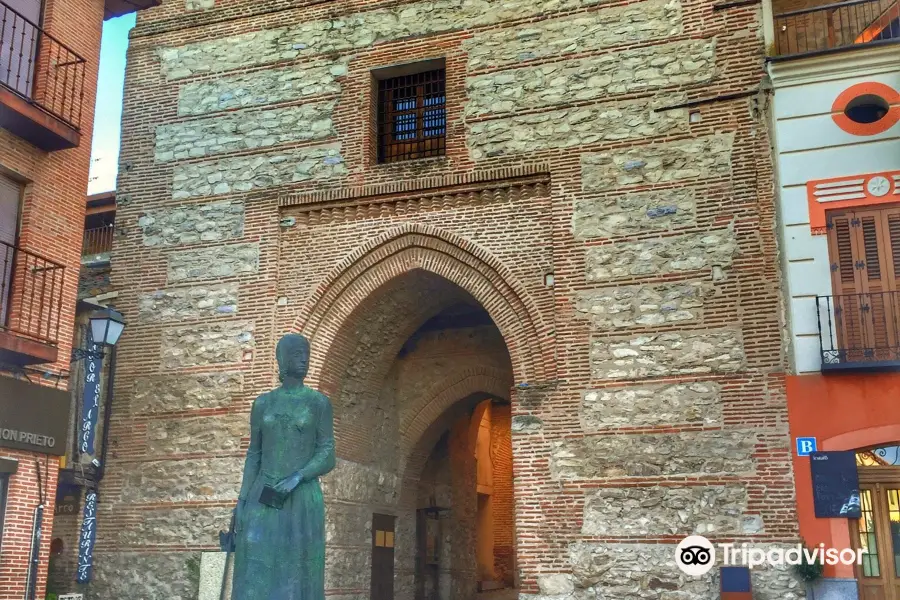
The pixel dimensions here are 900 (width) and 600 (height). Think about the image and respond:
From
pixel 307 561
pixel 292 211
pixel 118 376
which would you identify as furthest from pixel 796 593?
pixel 118 376

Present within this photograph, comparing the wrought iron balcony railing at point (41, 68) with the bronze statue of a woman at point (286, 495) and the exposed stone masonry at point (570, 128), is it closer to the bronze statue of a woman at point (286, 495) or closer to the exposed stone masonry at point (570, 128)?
the exposed stone masonry at point (570, 128)

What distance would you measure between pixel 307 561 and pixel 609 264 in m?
5.95

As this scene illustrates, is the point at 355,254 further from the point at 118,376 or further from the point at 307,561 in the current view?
the point at 307,561

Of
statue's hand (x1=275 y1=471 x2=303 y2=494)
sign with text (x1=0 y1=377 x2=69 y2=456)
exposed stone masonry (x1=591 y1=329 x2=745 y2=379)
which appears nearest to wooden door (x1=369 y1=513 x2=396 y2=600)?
exposed stone masonry (x1=591 y1=329 x2=745 y2=379)

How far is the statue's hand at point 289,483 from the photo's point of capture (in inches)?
265

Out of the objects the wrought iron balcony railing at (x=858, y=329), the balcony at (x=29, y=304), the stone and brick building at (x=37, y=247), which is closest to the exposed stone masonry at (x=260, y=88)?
the stone and brick building at (x=37, y=247)

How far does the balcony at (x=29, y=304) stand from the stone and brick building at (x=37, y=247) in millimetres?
14

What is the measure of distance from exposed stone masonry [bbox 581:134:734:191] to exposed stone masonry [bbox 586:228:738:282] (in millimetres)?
740

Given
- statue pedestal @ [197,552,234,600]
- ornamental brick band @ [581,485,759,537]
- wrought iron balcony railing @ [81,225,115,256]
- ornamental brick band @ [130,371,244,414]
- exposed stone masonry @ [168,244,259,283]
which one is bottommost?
statue pedestal @ [197,552,234,600]

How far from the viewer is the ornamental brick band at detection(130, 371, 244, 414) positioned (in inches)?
492

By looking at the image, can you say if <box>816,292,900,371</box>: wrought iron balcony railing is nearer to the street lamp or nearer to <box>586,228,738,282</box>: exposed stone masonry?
<box>586,228,738,282</box>: exposed stone masonry

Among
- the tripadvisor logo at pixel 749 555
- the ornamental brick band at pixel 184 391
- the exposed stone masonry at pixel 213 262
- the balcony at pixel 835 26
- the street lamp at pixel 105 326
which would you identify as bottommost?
the tripadvisor logo at pixel 749 555

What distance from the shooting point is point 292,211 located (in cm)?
1284

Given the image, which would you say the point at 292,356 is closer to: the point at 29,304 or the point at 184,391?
the point at 29,304
